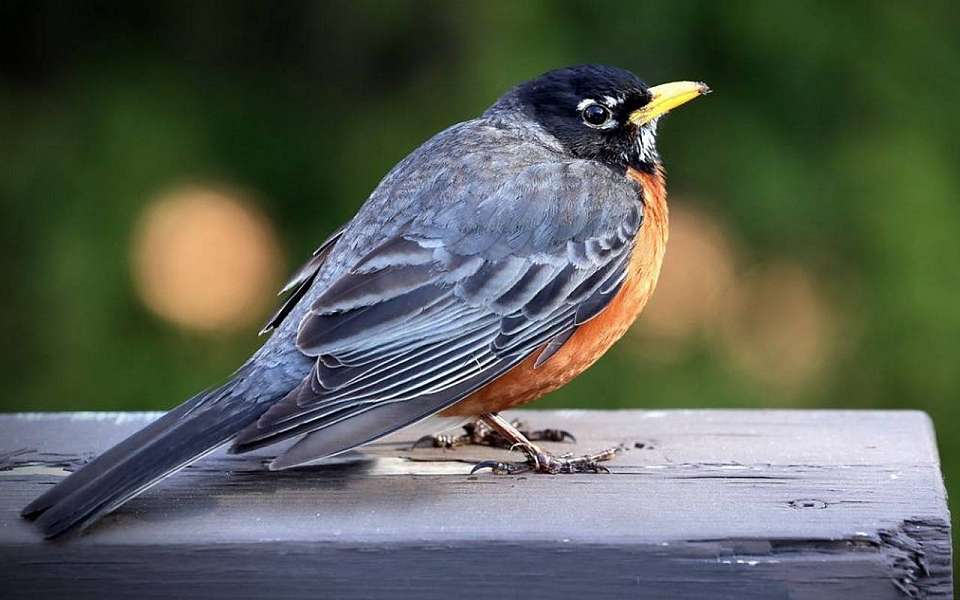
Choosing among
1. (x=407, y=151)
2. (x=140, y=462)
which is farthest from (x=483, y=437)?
(x=407, y=151)

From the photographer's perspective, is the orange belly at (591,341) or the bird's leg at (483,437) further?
the bird's leg at (483,437)

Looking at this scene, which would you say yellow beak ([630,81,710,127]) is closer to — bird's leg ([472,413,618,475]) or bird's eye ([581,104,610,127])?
bird's eye ([581,104,610,127])

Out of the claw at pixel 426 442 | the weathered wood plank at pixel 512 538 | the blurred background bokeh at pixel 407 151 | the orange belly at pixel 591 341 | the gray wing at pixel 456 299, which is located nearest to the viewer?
the weathered wood plank at pixel 512 538

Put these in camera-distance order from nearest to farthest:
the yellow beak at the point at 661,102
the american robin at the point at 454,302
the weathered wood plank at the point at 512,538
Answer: the weathered wood plank at the point at 512,538
the american robin at the point at 454,302
the yellow beak at the point at 661,102

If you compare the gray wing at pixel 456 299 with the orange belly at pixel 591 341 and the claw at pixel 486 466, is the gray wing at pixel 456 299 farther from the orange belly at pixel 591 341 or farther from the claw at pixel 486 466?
the claw at pixel 486 466

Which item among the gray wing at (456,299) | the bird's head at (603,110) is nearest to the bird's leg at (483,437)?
the gray wing at (456,299)

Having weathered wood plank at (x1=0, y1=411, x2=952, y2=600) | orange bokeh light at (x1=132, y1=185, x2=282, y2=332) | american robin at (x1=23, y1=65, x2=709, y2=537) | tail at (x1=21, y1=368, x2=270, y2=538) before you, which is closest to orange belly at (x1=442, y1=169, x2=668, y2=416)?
Answer: american robin at (x1=23, y1=65, x2=709, y2=537)

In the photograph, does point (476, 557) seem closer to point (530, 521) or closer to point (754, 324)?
point (530, 521)

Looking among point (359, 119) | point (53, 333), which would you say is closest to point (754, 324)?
point (359, 119)
